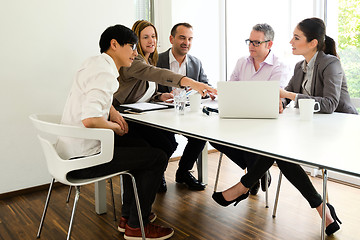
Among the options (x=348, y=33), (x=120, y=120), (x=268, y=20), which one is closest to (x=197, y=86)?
(x=120, y=120)

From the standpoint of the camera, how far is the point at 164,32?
12.5 ft

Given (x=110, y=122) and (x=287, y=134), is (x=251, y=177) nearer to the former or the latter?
(x=287, y=134)

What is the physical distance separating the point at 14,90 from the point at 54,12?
711 mm

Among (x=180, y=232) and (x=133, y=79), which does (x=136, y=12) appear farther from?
(x=180, y=232)

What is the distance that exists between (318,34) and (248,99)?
2.82 feet

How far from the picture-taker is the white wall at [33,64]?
2.75 metres

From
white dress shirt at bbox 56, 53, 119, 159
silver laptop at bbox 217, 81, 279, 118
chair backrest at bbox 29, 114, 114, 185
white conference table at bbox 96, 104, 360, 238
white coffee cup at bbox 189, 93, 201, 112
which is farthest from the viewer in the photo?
white coffee cup at bbox 189, 93, 201, 112

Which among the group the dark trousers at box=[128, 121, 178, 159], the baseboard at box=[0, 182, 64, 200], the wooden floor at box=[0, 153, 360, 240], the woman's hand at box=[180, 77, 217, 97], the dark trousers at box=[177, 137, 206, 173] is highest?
the woman's hand at box=[180, 77, 217, 97]

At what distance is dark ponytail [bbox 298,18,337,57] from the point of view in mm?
2375

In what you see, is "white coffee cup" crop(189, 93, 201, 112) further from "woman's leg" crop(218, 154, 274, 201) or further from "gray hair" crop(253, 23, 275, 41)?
"gray hair" crop(253, 23, 275, 41)

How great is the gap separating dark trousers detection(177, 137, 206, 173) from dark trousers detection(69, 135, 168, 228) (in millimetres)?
854

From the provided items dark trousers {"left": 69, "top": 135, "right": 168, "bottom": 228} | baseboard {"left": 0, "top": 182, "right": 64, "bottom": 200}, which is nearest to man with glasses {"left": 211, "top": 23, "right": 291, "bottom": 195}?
dark trousers {"left": 69, "top": 135, "right": 168, "bottom": 228}

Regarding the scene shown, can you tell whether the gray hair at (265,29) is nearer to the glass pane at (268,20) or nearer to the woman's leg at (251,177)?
the glass pane at (268,20)

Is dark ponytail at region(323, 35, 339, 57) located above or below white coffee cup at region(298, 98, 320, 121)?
above
